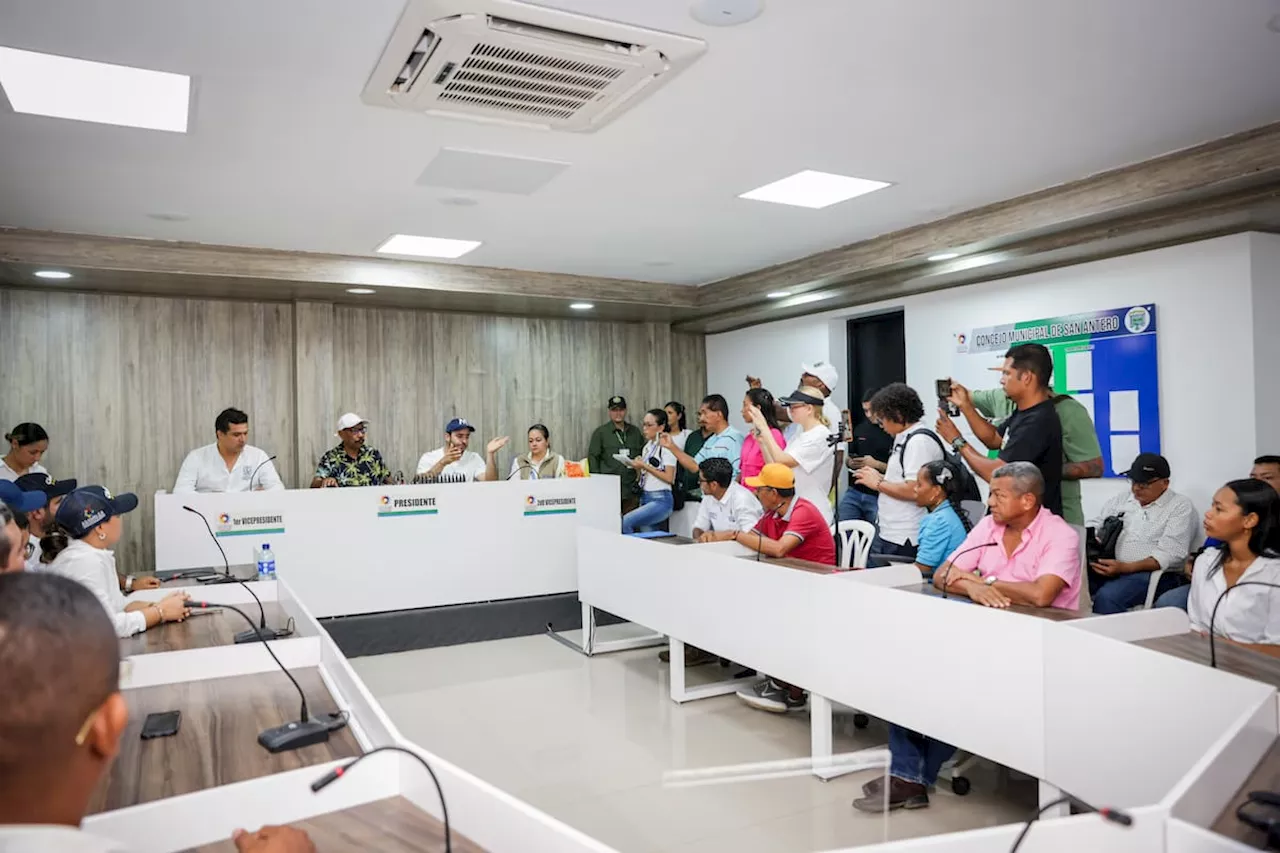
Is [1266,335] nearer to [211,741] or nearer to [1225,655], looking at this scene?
[1225,655]

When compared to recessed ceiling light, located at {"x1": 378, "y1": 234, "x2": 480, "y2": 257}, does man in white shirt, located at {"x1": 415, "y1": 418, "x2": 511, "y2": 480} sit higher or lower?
lower

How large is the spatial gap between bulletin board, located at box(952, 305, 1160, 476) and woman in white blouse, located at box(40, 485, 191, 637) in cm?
490

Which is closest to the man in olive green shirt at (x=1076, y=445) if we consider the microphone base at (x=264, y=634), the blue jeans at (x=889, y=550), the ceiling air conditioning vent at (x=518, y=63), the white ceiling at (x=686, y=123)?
the blue jeans at (x=889, y=550)

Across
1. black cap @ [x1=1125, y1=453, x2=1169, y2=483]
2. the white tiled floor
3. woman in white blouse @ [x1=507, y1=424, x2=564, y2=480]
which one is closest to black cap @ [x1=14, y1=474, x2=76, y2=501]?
the white tiled floor

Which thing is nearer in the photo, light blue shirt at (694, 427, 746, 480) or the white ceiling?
the white ceiling

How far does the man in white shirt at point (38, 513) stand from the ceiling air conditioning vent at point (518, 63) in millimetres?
2055

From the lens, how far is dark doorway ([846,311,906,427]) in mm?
6828

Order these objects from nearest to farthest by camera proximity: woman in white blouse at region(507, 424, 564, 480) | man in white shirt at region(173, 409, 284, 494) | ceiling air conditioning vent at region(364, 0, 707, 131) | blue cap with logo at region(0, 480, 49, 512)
A: ceiling air conditioning vent at region(364, 0, 707, 131)
blue cap with logo at region(0, 480, 49, 512)
man in white shirt at region(173, 409, 284, 494)
woman in white blouse at region(507, 424, 564, 480)

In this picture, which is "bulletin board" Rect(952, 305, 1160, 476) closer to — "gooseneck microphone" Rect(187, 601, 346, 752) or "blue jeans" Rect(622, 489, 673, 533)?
"blue jeans" Rect(622, 489, 673, 533)

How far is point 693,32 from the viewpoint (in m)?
2.65

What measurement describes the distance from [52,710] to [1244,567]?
125 inches

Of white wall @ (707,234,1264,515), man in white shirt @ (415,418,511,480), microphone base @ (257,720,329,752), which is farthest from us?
man in white shirt @ (415,418,511,480)

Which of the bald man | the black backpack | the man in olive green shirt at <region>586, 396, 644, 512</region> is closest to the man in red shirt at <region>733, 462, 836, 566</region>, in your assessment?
the black backpack

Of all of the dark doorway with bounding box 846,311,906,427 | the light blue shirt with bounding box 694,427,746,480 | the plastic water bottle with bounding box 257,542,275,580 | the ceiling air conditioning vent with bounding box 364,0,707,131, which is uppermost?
the ceiling air conditioning vent with bounding box 364,0,707,131
